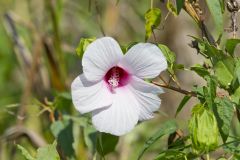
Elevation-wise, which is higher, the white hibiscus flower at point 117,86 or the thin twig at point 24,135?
the white hibiscus flower at point 117,86

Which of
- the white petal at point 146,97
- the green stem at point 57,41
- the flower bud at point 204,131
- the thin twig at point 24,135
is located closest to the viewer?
the flower bud at point 204,131

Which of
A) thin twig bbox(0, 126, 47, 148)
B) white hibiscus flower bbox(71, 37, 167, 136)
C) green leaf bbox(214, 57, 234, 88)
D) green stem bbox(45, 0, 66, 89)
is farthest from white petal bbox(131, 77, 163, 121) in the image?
green stem bbox(45, 0, 66, 89)

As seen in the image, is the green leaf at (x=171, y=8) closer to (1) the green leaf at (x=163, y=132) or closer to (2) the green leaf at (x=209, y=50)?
(2) the green leaf at (x=209, y=50)

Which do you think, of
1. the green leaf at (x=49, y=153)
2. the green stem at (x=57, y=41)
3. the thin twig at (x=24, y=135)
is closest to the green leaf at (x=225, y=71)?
the green leaf at (x=49, y=153)

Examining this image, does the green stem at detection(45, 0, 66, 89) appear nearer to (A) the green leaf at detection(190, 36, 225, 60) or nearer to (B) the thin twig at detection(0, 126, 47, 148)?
(B) the thin twig at detection(0, 126, 47, 148)

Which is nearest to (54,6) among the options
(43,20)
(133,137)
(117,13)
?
(43,20)

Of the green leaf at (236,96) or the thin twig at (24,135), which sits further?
the thin twig at (24,135)
